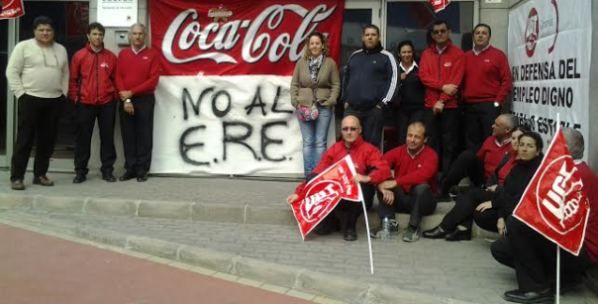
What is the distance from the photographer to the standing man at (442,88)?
7565mm

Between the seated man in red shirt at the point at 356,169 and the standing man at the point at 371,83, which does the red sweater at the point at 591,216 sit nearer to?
the seated man in red shirt at the point at 356,169

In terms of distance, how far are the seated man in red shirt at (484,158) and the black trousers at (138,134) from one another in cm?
397

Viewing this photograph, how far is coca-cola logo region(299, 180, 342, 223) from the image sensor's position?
596cm

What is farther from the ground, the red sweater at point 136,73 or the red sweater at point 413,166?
the red sweater at point 136,73

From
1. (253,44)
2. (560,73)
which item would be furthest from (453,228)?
(253,44)

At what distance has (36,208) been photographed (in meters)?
7.54

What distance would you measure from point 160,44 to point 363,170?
158 inches

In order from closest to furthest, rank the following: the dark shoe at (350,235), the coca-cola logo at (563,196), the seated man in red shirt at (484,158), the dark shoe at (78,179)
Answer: the coca-cola logo at (563,196), the dark shoe at (350,235), the seated man in red shirt at (484,158), the dark shoe at (78,179)

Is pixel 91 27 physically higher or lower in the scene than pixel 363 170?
higher

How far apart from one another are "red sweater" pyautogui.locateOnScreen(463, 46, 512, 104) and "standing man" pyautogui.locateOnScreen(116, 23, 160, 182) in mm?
4102

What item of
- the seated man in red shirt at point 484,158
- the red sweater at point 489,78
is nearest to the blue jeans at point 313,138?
the seated man in red shirt at point 484,158

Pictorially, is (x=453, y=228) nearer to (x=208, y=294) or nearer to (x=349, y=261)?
(x=349, y=261)

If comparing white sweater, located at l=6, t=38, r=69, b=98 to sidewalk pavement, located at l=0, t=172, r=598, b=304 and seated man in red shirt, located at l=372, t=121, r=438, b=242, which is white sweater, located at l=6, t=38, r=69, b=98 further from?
seated man in red shirt, located at l=372, t=121, r=438, b=242

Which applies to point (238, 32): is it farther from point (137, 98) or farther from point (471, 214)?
point (471, 214)
